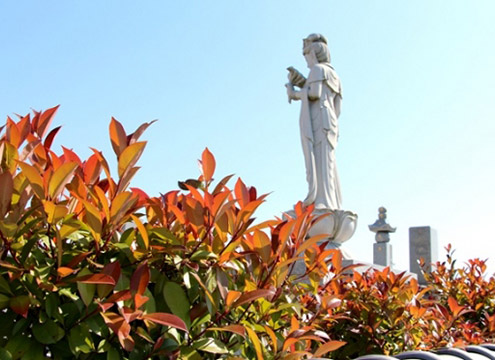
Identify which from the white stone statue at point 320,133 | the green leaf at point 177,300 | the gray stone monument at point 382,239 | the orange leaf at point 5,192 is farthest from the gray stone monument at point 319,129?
the orange leaf at point 5,192

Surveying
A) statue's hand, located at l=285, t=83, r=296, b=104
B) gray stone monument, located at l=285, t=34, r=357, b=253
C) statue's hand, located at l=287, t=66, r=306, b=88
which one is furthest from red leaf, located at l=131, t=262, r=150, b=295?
statue's hand, located at l=287, t=66, r=306, b=88

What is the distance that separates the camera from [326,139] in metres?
10.5

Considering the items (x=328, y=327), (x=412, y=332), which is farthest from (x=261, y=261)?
(x=412, y=332)

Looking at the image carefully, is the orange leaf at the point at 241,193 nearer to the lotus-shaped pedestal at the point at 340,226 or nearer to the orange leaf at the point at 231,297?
the orange leaf at the point at 231,297

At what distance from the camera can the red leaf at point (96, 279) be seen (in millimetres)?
939

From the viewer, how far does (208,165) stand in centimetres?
129

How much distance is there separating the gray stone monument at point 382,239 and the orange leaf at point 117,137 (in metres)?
17.0

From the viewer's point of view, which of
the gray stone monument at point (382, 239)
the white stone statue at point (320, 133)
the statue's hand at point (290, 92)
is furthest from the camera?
the gray stone monument at point (382, 239)

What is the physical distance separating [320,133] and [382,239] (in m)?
9.05

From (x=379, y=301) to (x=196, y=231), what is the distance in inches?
56.4

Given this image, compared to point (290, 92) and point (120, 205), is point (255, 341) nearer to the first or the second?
point (120, 205)

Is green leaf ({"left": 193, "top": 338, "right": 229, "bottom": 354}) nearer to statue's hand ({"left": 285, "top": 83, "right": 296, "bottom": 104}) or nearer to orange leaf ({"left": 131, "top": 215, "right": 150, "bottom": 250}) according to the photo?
orange leaf ({"left": 131, "top": 215, "right": 150, "bottom": 250})

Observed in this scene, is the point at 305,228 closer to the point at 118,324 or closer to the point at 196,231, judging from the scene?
the point at 196,231

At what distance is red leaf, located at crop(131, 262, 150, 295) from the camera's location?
1002mm
